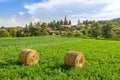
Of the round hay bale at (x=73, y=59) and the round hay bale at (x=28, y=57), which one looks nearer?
the round hay bale at (x=73, y=59)

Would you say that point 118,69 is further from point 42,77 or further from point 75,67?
point 42,77

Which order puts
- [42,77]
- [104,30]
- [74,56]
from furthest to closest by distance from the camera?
[104,30] → [74,56] → [42,77]

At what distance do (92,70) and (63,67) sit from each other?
1782mm

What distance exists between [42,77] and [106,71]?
4149 millimetres

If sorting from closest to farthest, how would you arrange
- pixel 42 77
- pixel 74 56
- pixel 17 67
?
pixel 42 77
pixel 17 67
pixel 74 56

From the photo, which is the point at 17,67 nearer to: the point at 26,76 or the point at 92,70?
the point at 26,76

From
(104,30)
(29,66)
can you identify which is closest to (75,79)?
(29,66)

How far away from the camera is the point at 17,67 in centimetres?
1439

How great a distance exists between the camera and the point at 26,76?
12.6 metres

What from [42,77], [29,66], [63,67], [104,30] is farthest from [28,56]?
[104,30]

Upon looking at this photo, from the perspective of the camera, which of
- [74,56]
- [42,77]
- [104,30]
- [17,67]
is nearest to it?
[42,77]

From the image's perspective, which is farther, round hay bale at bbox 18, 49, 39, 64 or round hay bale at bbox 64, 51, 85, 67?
round hay bale at bbox 18, 49, 39, 64

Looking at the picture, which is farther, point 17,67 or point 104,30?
point 104,30

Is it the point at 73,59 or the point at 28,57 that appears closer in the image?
the point at 73,59
